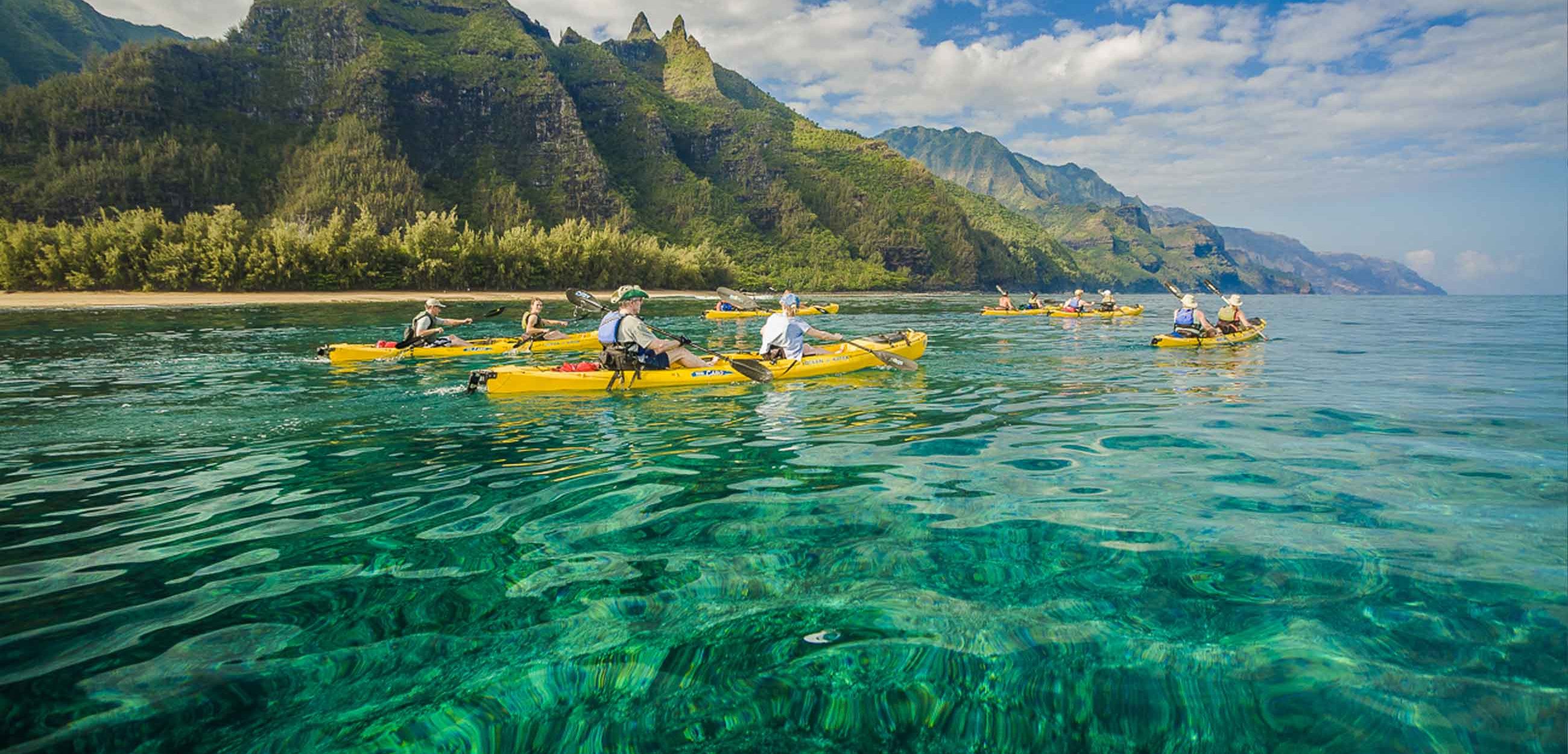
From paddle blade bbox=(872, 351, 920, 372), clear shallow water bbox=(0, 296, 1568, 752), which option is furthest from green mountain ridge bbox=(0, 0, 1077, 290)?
clear shallow water bbox=(0, 296, 1568, 752)

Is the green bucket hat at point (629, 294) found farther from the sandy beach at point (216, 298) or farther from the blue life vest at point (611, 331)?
the sandy beach at point (216, 298)

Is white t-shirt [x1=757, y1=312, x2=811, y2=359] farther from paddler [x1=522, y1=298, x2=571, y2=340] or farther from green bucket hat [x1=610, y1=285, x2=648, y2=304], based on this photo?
paddler [x1=522, y1=298, x2=571, y2=340]

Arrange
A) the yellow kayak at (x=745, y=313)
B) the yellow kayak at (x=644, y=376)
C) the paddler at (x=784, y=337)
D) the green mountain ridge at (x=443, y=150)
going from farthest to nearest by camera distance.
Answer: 1. the green mountain ridge at (x=443, y=150)
2. the yellow kayak at (x=745, y=313)
3. the paddler at (x=784, y=337)
4. the yellow kayak at (x=644, y=376)

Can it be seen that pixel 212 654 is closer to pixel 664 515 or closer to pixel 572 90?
pixel 664 515

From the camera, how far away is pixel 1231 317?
24.1m

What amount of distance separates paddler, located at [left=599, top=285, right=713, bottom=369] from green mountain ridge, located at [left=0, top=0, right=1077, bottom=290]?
56524 mm

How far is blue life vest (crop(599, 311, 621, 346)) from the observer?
45.0ft

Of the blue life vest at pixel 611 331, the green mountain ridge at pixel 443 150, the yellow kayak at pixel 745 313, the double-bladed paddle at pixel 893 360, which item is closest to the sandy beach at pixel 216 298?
the green mountain ridge at pixel 443 150

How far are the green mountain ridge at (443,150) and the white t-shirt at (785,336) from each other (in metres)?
56.4

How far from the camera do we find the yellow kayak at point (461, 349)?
61.3ft

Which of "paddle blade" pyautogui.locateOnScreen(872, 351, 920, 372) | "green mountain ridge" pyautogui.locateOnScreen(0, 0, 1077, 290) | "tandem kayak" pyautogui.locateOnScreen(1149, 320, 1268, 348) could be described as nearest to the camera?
"paddle blade" pyautogui.locateOnScreen(872, 351, 920, 372)

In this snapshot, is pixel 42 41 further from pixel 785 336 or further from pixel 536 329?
pixel 785 336

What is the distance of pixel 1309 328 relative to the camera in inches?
1378

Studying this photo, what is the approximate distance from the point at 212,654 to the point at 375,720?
4.13 feet
